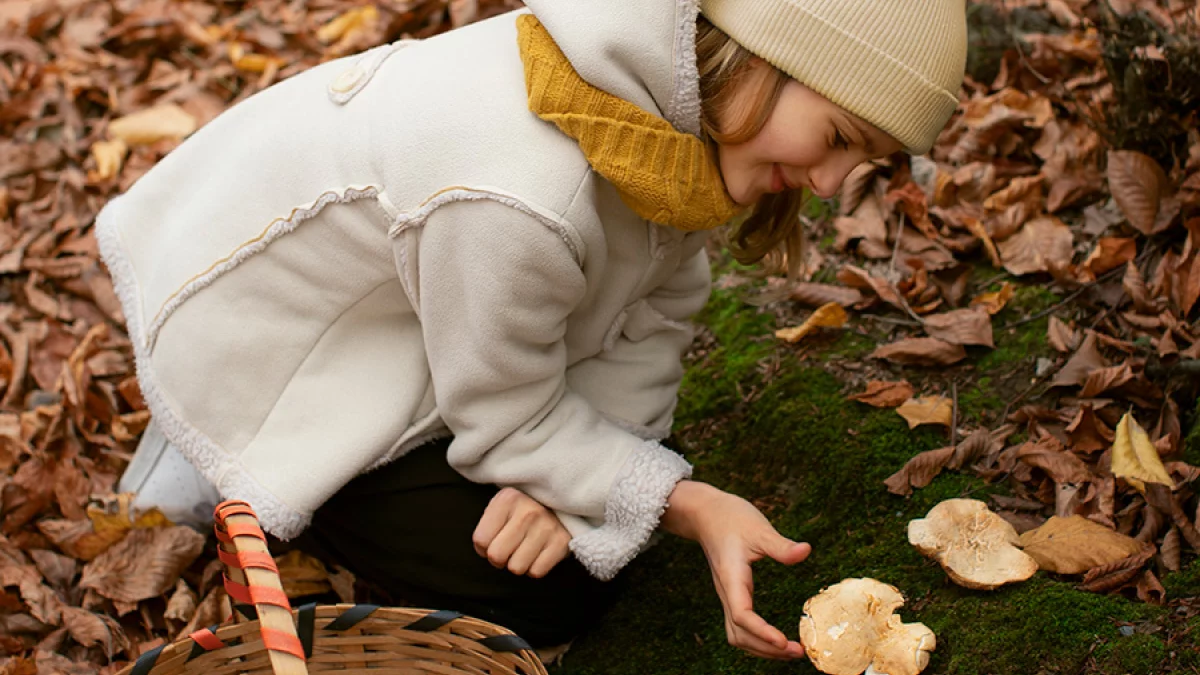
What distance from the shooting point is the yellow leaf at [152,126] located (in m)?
3.35

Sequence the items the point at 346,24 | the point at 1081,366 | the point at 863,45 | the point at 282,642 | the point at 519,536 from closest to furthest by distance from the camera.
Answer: the point at 282,642, the point at 863,45, the point at 519,536, the point at 1081,366, the point at 346,24

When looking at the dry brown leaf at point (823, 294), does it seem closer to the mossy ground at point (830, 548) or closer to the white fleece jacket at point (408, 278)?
the mossy ground at point (830, 548)

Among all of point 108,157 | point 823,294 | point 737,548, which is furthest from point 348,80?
point 108,157

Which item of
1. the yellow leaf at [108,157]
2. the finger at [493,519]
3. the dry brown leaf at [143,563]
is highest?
the finger at [493,519]

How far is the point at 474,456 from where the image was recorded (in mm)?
1756

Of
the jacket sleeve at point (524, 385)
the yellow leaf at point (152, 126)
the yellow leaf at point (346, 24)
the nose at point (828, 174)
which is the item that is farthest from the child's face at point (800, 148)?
the yellow leaf at point (346, 24)

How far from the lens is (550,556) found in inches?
69.1

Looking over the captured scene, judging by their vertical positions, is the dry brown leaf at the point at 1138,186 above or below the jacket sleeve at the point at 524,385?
above

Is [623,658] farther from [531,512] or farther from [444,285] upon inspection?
[444,285]

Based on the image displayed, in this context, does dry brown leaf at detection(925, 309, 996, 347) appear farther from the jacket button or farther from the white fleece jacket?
the jacket button

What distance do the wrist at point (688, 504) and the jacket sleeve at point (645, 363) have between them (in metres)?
0.29

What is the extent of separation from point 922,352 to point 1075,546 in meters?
0.59

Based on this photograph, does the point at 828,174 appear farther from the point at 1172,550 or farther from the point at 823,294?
the point at 823,294

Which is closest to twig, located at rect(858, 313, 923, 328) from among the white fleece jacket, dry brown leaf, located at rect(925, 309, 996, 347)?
dry brown leaf, located at rect(925, 309, 996, 347)
